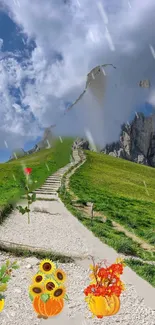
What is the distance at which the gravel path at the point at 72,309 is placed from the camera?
9.17 m

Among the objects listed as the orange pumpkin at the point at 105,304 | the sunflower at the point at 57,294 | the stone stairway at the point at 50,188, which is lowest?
the stone stairway at the point at 50,188

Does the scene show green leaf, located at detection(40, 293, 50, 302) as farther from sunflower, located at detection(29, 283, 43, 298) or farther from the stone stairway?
the stone stairway

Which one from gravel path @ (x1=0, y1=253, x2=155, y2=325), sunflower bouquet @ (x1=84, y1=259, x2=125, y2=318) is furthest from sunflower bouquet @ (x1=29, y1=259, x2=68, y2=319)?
gravel path @ (x1=0, y1=253, x2=155, y2=325)

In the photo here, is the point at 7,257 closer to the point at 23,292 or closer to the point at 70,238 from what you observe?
the point at 23,292

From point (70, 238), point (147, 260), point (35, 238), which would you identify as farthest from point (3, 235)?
point (147, 260)

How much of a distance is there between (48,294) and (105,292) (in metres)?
0.73

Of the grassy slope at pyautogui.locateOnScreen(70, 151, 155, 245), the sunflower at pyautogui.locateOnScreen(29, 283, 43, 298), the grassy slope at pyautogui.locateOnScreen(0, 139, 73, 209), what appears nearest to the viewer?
the sunflower at pyautogui.locateOnScreen(29, 283, 43, 298)

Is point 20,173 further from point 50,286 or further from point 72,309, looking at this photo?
point 50,286

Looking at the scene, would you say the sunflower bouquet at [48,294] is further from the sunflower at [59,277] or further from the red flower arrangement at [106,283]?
the red flower arrangement at [106,283]

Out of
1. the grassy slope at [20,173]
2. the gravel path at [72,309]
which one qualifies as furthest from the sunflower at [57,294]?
the grassy slope at [20,173]

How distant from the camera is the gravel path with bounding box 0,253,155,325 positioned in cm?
917

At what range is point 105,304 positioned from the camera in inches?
183

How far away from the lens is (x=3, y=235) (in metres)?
18.5

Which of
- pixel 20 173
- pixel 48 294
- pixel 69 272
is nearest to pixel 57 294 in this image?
pixel 48 294
